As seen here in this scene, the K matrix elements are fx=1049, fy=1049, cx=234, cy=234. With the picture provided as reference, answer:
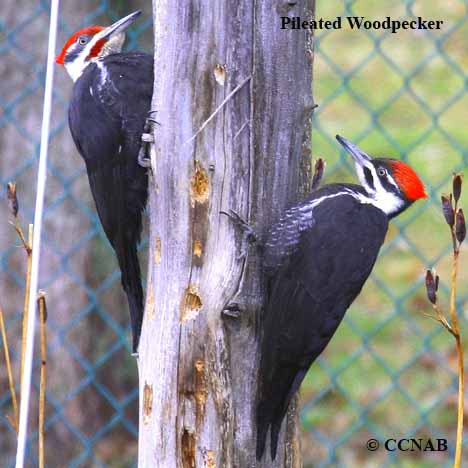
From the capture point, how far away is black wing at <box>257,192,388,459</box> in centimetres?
259

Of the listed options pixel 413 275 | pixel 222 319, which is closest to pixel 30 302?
pixel 222 319

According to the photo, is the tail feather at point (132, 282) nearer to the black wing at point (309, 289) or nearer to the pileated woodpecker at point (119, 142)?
the pileated woodpecker at point (119, 142)

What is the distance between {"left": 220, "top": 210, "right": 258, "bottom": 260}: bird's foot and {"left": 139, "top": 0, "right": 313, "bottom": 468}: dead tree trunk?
15mm

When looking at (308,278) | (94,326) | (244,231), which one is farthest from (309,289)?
(94,326)

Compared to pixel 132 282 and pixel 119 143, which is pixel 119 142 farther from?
pixel 132 282

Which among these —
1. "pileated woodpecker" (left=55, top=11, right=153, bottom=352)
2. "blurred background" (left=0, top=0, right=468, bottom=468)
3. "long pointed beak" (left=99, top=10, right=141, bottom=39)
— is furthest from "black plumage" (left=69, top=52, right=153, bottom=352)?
"blurred background" (left=0, top=0, right=468, bottom=468)

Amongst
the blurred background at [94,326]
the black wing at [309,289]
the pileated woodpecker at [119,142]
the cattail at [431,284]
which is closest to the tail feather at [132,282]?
the pileated woodpecker at [119,142]

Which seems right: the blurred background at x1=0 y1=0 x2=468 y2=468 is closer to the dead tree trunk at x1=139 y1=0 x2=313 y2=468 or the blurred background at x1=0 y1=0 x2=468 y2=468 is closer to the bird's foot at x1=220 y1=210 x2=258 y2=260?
the dead tree trunk at x1=139 y1=0 x2=313 y2=468

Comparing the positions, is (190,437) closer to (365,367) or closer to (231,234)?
(231,234)

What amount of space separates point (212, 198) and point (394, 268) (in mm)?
2924

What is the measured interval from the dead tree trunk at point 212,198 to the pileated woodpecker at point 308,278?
4 cm

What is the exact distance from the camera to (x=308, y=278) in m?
2.76

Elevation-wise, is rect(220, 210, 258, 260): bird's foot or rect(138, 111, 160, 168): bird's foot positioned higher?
rect(138, 111, 160, 168): bird's foot

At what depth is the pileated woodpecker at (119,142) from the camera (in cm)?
296
